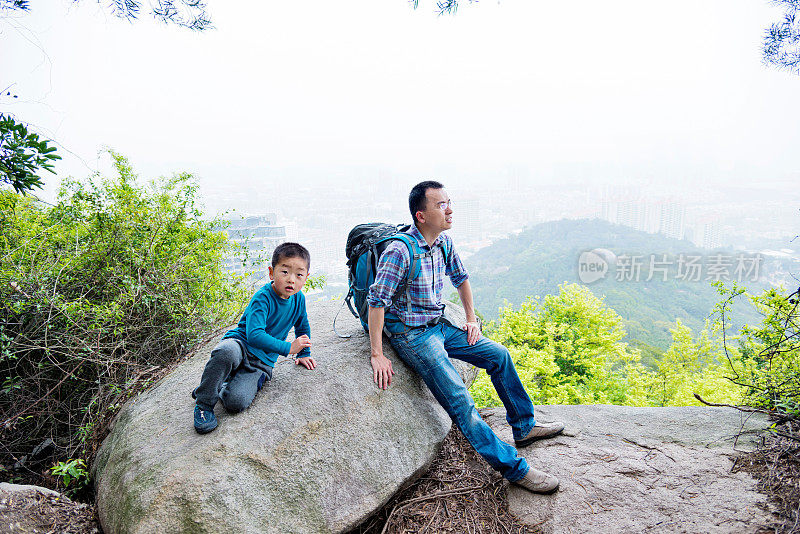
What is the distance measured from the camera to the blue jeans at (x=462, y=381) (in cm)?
358

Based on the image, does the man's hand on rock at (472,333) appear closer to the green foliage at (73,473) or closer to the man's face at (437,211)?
the man's face at (437,211)

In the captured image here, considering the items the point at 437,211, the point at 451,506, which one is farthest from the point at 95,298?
the point at 451,506

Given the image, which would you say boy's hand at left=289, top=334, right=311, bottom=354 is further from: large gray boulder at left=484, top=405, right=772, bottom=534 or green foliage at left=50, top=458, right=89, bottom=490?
large gray boulder at left=484, top=405, right=772, bottom=534

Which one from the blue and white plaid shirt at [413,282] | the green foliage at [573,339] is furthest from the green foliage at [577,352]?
the blue and white plaid shirt at [413,282]

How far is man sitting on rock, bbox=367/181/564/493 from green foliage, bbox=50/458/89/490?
8.40 feet

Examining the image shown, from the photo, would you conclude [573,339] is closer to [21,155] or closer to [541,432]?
[541,432]

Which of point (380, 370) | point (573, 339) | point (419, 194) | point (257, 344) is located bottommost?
point (573, 339)

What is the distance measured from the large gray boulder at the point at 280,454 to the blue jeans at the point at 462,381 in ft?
0.91

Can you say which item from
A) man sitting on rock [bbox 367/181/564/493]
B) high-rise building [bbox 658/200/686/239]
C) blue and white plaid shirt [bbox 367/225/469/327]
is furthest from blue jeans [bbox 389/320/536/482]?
high-rise building [bbox 658/200/686/239]

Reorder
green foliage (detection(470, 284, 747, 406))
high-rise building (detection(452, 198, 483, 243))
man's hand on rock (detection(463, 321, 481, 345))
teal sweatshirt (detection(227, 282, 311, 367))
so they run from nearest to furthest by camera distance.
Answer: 1. teal sweatshirt (detection(227, 282, 311, 367))
2. man's hand on rock (detection(463, 321, 481, 345))
3. green foliage (detection(470, 284, 747, 406))
4. high-rise building (detection(452, 198, 483, 243))

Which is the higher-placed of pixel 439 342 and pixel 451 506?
pixel 439 342

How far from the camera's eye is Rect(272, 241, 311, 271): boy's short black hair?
3.52 meters

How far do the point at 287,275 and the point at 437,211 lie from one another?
1368 millimetres

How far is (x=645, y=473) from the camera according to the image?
378cm
